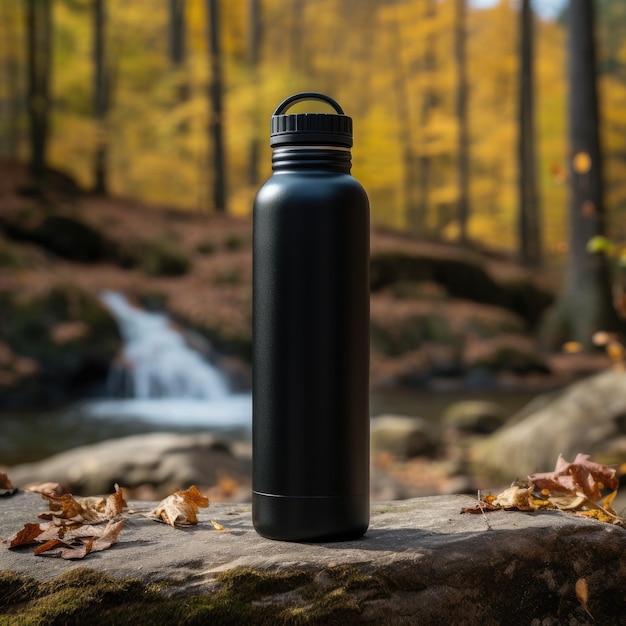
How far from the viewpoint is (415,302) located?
680 inches

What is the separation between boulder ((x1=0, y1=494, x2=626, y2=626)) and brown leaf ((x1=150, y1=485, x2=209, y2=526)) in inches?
1.8

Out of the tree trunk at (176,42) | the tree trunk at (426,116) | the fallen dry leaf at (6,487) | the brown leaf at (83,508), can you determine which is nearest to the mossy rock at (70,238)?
the tree trunk at (176,42)

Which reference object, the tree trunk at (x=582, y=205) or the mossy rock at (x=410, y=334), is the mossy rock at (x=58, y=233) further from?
the tree trunk at (x=582, y=205)

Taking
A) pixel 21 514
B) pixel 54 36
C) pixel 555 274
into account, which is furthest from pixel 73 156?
pixel 21 514

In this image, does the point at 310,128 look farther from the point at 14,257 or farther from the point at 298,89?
the point at 298,89

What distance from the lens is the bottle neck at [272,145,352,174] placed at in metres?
2.08

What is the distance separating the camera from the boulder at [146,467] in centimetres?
640

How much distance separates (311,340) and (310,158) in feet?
1.43

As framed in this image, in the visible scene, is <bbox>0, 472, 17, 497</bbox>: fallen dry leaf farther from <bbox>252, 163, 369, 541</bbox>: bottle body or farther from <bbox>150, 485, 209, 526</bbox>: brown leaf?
<bbox>252, 163, 369, 541</bbox>: bottle body

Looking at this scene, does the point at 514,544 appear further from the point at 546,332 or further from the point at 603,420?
the point at 546,332

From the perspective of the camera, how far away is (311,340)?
204 centimetres

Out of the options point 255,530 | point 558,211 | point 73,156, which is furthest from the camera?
point 558,211

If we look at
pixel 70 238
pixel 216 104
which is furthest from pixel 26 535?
pixel 216 104

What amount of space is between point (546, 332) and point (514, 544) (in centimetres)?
1466
